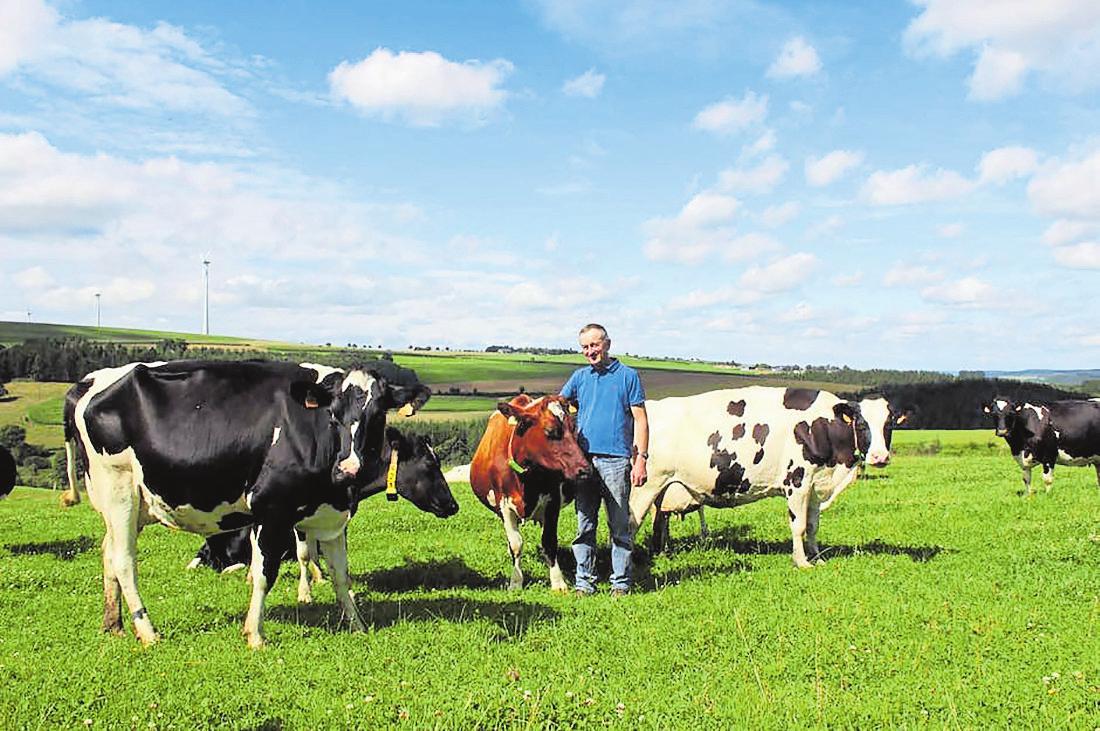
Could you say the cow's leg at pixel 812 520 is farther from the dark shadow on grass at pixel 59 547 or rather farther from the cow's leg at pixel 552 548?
the dark shadow on grass at pixel 59 547

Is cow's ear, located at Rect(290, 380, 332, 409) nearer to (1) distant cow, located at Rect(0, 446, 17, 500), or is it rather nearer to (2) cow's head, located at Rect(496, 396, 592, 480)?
(2) cow's head, located at Rect(496, 396, 592, 480)

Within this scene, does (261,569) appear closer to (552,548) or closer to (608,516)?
(552,548)

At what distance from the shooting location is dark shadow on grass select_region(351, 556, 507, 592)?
1170 cm

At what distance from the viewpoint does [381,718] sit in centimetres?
622

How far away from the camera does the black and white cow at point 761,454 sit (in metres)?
13.2

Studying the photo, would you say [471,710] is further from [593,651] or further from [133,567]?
[133,567]

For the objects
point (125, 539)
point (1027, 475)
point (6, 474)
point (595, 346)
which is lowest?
point (1027, 475)

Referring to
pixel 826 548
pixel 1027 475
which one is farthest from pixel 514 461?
pixel 1027 475

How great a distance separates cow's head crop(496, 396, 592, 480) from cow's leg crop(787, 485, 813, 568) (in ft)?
14.0

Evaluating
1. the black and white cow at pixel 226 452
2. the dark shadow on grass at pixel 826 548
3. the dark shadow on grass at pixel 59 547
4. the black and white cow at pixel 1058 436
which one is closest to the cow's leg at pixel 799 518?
the dark shadow on grass at pixel 826 548

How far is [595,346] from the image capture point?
1007 centimetres

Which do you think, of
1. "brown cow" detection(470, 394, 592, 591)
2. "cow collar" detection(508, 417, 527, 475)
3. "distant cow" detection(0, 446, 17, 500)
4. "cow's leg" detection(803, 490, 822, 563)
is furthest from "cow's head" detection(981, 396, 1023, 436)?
"distant cow" detection(0, 446, 17, 500)

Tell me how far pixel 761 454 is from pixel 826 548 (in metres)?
2.13

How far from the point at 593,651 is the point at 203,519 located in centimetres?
411
